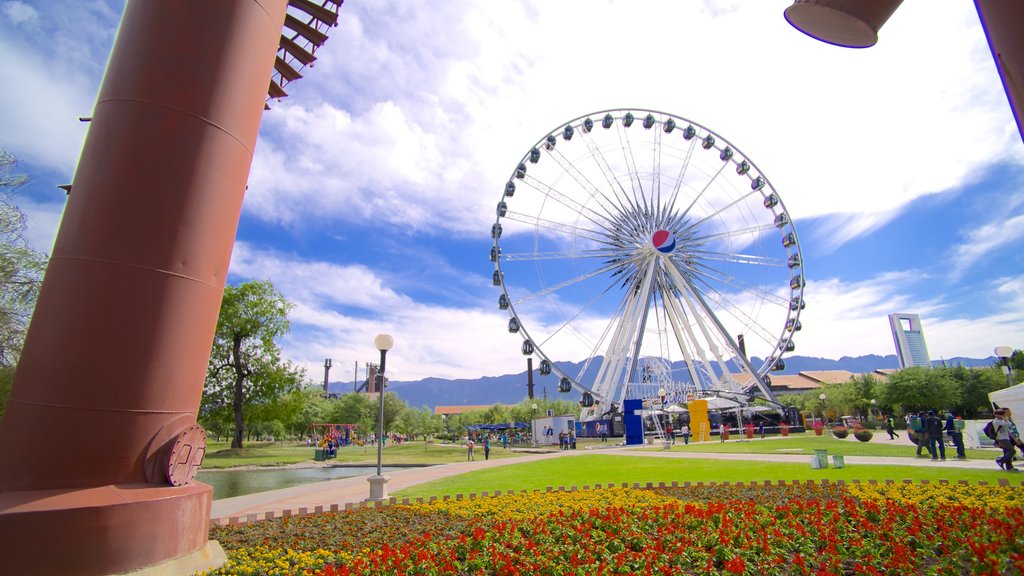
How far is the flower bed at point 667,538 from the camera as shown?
4.92m

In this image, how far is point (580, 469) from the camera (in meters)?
17.2

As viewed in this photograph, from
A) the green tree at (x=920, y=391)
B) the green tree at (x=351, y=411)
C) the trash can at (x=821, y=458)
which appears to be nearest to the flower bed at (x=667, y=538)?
the trash can at (x=821, y=458)

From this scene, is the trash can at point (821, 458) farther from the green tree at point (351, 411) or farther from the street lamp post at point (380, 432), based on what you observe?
the green tree at point (351, 411)

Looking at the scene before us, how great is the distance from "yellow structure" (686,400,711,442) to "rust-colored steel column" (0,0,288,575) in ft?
118

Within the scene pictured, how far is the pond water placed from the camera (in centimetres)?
1824

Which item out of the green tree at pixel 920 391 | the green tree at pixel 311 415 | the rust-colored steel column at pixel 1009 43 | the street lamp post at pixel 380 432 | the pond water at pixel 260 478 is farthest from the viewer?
the green tree at pixel 311 415

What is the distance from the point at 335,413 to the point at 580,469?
68.9 m

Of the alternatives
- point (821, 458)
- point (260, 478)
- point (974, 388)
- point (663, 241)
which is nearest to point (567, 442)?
point (663, 241)

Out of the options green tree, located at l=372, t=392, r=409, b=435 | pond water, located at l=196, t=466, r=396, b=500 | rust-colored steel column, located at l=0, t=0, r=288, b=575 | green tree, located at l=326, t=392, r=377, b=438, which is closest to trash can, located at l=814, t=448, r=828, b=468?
rust-colored steel column, located at l=0, t=0, r=288, b=575

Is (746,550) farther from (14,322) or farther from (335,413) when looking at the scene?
(335,413)

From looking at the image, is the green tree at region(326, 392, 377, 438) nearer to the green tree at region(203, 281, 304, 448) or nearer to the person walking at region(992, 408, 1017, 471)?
the green tree at region(203, 281, 304, 448)

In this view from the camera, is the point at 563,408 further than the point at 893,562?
Yes

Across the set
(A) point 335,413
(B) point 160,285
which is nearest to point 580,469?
(B) point 160,285

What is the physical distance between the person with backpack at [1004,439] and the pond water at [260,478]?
67.0ft
